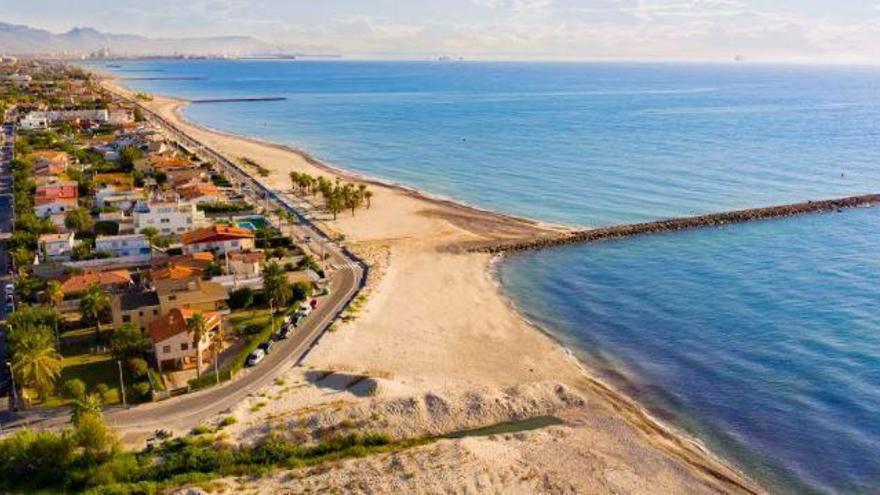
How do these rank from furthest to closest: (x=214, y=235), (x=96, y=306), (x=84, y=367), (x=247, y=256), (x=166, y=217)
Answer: (x=166, y=217), (x=214, y=235), (x=247, y=256), (x=96, y=306), (x=84, y=367)

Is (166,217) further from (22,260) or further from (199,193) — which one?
(199,193)

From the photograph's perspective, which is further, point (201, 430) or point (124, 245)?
point (124, 245)

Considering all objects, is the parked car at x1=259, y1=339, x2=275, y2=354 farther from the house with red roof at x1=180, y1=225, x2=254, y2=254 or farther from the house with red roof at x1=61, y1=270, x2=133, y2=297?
the house with red roof at x1=180, y1=225, x2=254, y2=254

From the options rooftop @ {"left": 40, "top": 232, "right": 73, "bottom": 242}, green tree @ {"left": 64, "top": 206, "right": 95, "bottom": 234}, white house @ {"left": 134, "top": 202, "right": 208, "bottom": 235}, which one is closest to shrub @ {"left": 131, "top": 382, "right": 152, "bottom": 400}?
rooftop @ {"left": 40, "top": 232, "right": 73, "bottom": 242}

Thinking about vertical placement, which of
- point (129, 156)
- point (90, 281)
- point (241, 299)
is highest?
point (129, 156)

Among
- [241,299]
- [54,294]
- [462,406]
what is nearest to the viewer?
[462,406]

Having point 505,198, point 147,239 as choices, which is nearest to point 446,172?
point 505,198

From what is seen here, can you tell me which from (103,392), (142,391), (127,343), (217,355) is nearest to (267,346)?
(217,355)

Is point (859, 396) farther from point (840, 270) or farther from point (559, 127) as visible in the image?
point (559, 127)
